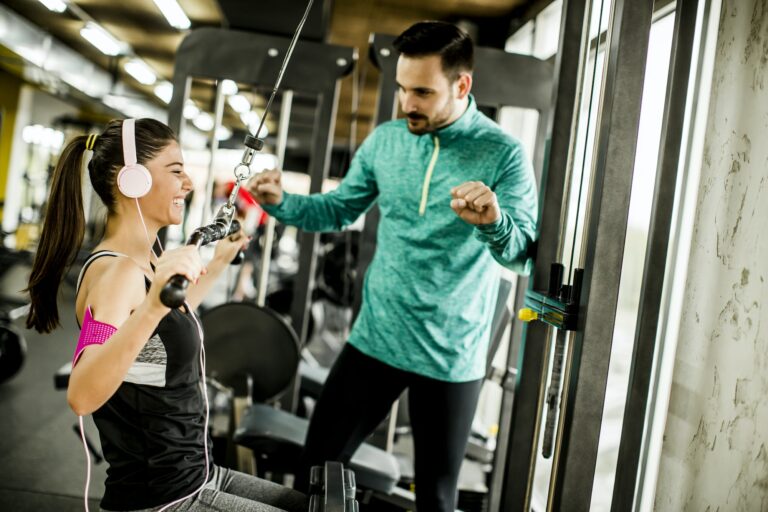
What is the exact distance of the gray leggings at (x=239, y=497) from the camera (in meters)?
1.18

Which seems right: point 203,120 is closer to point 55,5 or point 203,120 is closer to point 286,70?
point 55,5

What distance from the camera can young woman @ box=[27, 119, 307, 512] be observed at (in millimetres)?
1113

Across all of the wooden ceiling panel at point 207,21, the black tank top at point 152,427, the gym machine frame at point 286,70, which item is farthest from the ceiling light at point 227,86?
the black tank top at point 152,427

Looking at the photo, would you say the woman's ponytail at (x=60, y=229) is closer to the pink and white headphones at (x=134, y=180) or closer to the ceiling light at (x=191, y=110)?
the pink and white headphones at (x=134, y=180)

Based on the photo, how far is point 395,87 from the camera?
2.25 m

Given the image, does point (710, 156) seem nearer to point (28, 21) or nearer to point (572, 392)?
point (572, 392)

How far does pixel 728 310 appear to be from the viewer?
1343mm

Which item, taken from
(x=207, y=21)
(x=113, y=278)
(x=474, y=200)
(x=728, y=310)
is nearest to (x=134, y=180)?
(x=113, y=278)

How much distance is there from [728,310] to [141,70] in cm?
822

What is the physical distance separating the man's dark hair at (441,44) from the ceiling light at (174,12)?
3.96 m

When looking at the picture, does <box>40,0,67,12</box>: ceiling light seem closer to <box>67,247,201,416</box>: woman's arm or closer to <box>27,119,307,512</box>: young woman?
<box>27,119,307,512</box>: young woman

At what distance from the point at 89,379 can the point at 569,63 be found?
4.08ft

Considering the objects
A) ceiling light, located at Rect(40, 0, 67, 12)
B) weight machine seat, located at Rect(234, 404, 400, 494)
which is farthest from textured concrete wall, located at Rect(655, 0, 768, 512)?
ceiling light, located at Rect(40, 0, 67, 12)

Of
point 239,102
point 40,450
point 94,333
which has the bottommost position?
point 40,450
